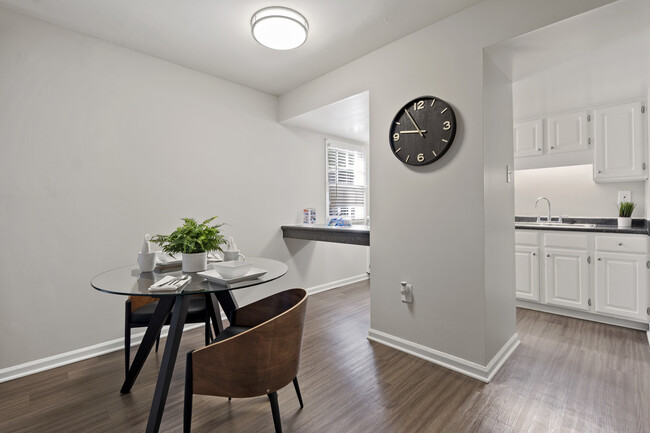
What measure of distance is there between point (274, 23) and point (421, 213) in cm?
177

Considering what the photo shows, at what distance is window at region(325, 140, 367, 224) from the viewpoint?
452 cm

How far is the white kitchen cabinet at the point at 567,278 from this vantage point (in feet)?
10.4

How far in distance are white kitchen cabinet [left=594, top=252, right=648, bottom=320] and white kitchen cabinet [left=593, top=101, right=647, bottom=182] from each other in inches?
36.8

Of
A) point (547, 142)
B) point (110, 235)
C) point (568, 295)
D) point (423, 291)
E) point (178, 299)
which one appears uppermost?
point (547, 142)

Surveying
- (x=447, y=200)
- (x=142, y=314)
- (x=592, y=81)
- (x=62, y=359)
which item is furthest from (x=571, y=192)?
(x=62, y=359)

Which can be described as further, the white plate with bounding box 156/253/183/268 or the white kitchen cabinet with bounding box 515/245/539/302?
the white kitchen cabinet with bounding box 515/245/539/302

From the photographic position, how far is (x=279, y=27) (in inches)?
85.0

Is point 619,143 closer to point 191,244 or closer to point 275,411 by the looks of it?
point 275,411

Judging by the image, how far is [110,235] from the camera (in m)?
2.59

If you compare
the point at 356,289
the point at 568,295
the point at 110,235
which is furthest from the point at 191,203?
the point at 568,295

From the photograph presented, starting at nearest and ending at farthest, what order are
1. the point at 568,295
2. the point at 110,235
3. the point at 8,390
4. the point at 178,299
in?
1. the point at 178,299
2. the point at 8,390
3. the point at 110,235
4. the point at 568,295

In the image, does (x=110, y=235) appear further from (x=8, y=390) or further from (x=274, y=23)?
(x=274, y=23)

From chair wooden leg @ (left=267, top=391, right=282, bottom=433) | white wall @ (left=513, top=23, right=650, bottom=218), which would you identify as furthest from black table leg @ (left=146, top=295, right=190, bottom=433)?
white wall @ (left=513, top=23, right=650, bottom=218)

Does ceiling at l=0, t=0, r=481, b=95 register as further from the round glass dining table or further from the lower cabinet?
the lower cabinet
